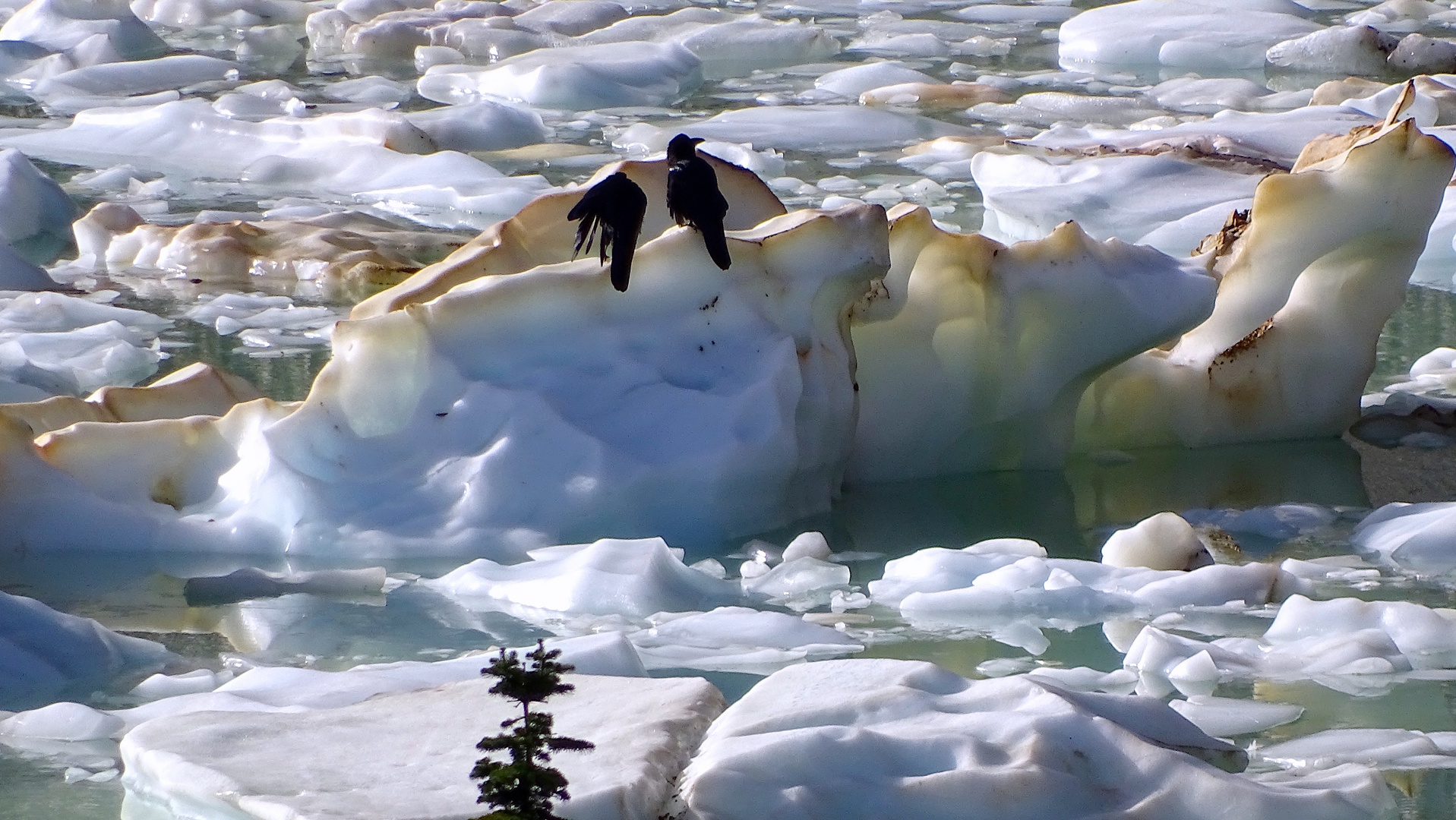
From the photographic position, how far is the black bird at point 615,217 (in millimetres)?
3377

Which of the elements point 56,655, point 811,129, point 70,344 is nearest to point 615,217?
point 56,655

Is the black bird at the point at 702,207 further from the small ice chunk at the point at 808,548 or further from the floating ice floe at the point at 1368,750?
the floating ice floe at the point at 1368,750

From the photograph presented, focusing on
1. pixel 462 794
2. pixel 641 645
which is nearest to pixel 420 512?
pixel 641 645

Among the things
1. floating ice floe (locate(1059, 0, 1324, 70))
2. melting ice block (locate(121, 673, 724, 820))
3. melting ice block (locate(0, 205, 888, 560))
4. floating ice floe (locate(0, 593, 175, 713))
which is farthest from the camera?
floating ice floe (locate(1059, 0, 1324, 70))

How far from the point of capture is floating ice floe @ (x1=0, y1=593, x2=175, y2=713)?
8.25 feet

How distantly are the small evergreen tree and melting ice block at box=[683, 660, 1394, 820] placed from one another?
30 cm

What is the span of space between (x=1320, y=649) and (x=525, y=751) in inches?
57.3

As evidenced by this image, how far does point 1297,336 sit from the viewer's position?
3.99m

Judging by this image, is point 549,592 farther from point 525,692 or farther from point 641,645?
point 525,692

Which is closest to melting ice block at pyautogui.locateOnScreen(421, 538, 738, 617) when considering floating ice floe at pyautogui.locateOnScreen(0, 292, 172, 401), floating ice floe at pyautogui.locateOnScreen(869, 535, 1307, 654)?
floating ice floe at pyautogui.locateOnScreen(869, 535, 1307, 654)

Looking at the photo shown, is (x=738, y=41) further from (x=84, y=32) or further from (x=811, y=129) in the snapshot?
(x=84, y=32)

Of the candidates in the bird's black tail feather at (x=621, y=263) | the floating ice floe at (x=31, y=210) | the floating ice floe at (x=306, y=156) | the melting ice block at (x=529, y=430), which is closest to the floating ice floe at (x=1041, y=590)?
the melting ice block at (x=529, y=430)

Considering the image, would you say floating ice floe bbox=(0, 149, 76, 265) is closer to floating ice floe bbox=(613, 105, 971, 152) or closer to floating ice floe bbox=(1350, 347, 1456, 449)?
floating ice floe bbox=(613, 105, 971, 152)

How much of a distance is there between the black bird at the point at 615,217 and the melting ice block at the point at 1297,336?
115 cm
